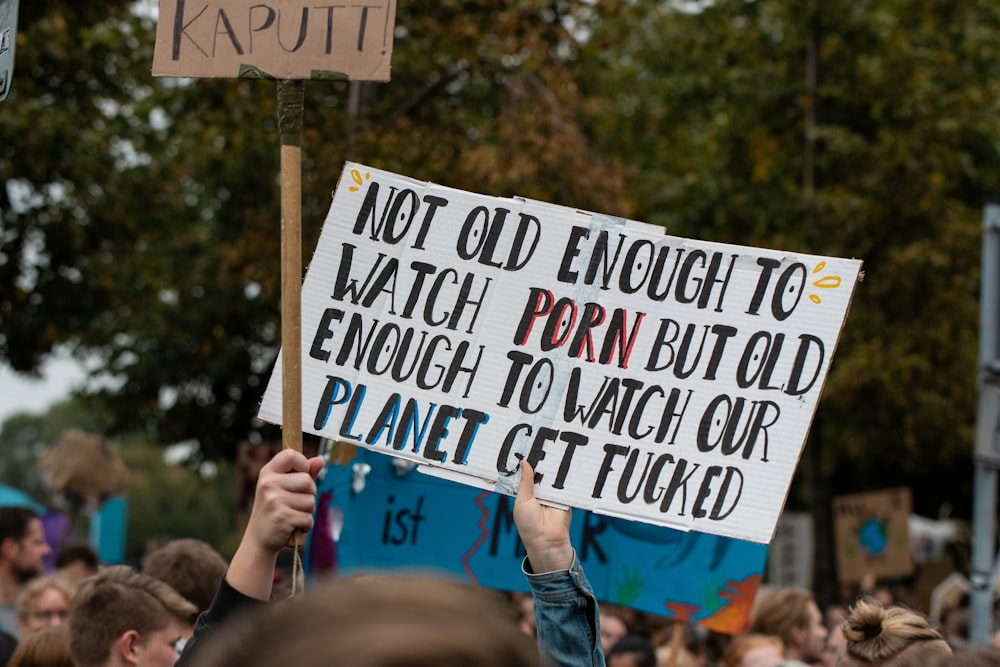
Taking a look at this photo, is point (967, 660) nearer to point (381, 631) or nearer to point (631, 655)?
point (381, 631)

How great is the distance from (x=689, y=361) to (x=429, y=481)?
73.3 inches

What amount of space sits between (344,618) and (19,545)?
533 cm

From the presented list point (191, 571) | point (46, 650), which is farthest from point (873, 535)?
point (46, 650)

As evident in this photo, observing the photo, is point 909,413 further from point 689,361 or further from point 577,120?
point 689,361

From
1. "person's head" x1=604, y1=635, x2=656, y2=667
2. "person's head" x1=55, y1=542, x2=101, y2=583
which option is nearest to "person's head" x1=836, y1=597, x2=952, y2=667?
"person's head" x1=604, y1=635, x2=656, y2=667

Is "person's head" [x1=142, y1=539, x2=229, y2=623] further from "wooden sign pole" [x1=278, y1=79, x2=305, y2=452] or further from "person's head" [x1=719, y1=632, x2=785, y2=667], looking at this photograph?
"person's head" [x1=719, y1=632, x2=785, y2=667]

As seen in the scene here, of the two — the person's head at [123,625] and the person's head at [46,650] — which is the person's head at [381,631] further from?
the person's head at [46,650]

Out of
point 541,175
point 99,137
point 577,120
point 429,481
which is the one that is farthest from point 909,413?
point 429,481

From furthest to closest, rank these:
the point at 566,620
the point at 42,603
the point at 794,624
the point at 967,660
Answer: the point at 794,624, the point at 42,603, the point at 566,620, the point at 967,660

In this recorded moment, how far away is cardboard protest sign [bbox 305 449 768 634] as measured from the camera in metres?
5.02

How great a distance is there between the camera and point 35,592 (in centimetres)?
587

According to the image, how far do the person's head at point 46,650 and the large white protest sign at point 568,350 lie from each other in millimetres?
1437

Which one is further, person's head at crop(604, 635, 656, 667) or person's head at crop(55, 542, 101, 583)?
person's head at crop(55, 542, 101, 583)

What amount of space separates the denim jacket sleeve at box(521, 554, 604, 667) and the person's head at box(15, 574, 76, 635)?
3.48 metres
